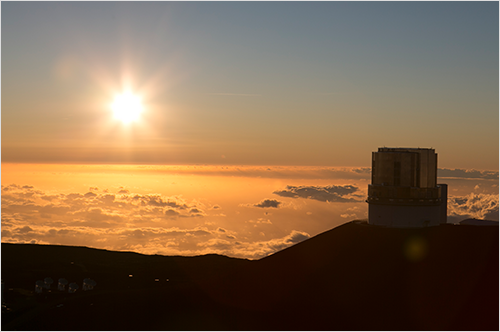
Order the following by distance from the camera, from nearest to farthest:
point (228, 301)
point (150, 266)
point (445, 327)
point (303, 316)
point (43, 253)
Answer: point (445, 327), point (303, 316), point (228, 301), point (150, 266), point (43, 253)

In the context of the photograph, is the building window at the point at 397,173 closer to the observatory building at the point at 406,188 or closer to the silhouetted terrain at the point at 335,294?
the observatory building at the point at 406,188

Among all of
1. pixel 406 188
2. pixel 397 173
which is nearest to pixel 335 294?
pixel 406 188

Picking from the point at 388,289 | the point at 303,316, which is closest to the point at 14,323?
the point at 303,316

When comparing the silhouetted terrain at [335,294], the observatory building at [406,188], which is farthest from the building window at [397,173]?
the silhouetted terrain at [335,294]

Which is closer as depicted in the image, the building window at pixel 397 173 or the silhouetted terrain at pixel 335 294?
the silhouetted terrain at pixel 335 294

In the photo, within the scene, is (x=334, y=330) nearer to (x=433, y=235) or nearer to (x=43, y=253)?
(x=433, y=235)

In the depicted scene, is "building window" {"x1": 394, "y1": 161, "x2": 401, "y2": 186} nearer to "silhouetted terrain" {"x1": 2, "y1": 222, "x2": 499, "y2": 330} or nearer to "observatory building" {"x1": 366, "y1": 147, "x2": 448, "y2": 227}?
"observatory building" {"x1": 366, "y1": 147, "x2": 448, "y2": 227}
